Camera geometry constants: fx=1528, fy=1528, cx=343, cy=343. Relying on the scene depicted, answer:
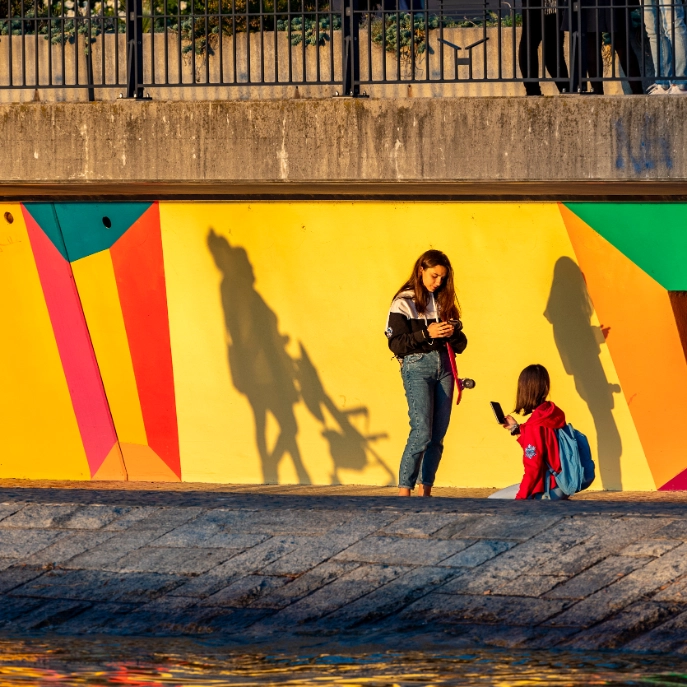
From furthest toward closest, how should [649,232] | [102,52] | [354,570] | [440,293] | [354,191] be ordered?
[102,52] → [354,191] → [649,232] → [440,293] → [354,570]

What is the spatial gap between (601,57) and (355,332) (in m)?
2.58

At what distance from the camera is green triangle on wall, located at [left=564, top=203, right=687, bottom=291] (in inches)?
A: 393

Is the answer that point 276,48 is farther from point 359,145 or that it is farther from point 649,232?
point 649,232

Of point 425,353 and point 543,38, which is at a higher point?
point 543,38

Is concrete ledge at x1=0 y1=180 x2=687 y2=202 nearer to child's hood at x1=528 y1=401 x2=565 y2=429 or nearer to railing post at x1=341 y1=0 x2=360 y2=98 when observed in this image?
railing post at x1=341 y1=0 x2=360 y2=98

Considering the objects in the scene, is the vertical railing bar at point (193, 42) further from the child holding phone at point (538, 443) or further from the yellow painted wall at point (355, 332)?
the child holding phone at point (538, 443)

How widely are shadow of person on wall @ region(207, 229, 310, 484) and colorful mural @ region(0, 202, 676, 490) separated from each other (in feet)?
0.05

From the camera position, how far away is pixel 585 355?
10367 mm

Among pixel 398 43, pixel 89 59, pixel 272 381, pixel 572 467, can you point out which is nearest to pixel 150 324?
pixel 272 381

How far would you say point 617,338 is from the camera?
33.7ft

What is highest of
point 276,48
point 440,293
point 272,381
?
point 276,48

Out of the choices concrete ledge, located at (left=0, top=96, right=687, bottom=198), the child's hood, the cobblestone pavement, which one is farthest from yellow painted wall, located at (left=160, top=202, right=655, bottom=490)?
the cobblestone pavement

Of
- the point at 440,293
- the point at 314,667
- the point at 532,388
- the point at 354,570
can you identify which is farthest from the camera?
the point at 440,293

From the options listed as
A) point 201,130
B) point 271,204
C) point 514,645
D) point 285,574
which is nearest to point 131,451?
point 271,204
